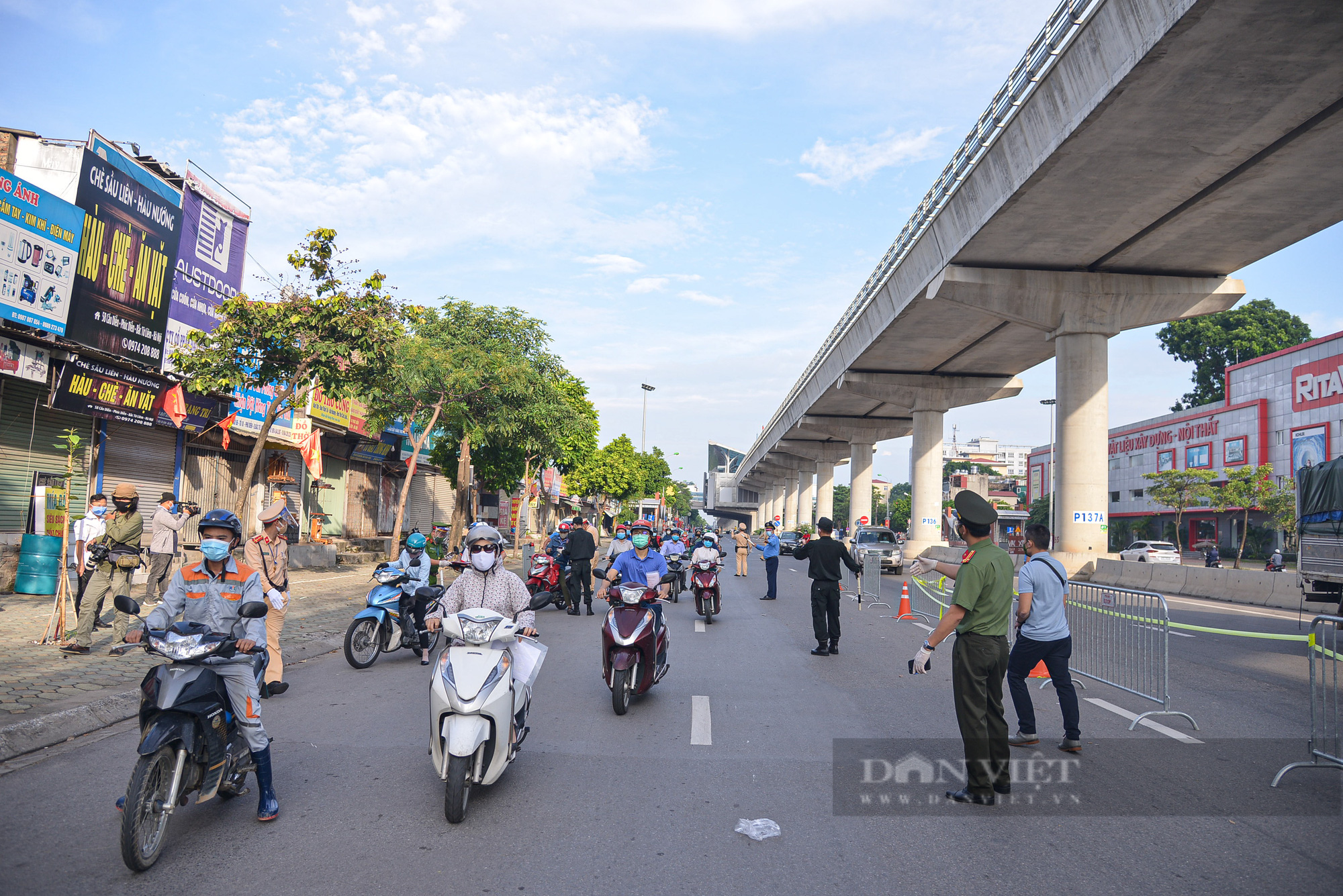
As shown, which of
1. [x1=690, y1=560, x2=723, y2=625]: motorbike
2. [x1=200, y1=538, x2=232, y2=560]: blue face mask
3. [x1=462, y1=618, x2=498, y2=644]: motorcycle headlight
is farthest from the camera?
[x1=690, y1=560, x2=723, y2=625]: motorbike

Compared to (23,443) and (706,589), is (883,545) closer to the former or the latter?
(706,589)

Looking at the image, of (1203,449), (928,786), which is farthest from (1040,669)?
(1203,449)

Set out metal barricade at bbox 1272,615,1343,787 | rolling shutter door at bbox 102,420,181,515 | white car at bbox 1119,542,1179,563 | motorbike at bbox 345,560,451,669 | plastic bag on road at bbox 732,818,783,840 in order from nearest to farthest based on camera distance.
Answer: plastic bag on road at bbox 732,818,783,840
metal barricade at bbox 1272,615,1343,787
motorbike at bbox 345,560,451,669
rolling shutter door at bbox 102,420,181,515
white car at bbox 1119,542,1179,563

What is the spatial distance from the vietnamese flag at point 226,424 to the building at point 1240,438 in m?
48.6

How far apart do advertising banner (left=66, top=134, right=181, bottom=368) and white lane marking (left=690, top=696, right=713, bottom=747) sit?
14.5 m

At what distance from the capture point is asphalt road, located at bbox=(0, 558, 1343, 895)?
3986 millimetres

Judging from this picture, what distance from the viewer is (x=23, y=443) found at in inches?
622

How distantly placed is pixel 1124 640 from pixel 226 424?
66.0 feet

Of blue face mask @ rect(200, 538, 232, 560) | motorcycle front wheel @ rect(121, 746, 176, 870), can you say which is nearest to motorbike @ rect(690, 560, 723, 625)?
blue face mask @ rect(200, 538, 232, 560)

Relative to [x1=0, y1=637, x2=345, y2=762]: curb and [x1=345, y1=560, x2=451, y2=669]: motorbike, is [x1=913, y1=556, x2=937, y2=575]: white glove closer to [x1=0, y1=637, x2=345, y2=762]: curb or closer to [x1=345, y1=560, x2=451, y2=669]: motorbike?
[x1=345, y1=560, x2=451, y2=669]: motorbike

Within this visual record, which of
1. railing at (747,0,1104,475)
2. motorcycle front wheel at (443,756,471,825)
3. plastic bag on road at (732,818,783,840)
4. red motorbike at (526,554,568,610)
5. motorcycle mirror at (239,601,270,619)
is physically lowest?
plastic bag on road at (732,818,783,840)

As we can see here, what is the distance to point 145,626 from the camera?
14.6 feet

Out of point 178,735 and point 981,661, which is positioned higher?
point 981,661

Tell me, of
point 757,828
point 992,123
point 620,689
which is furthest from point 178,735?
point 992,123
